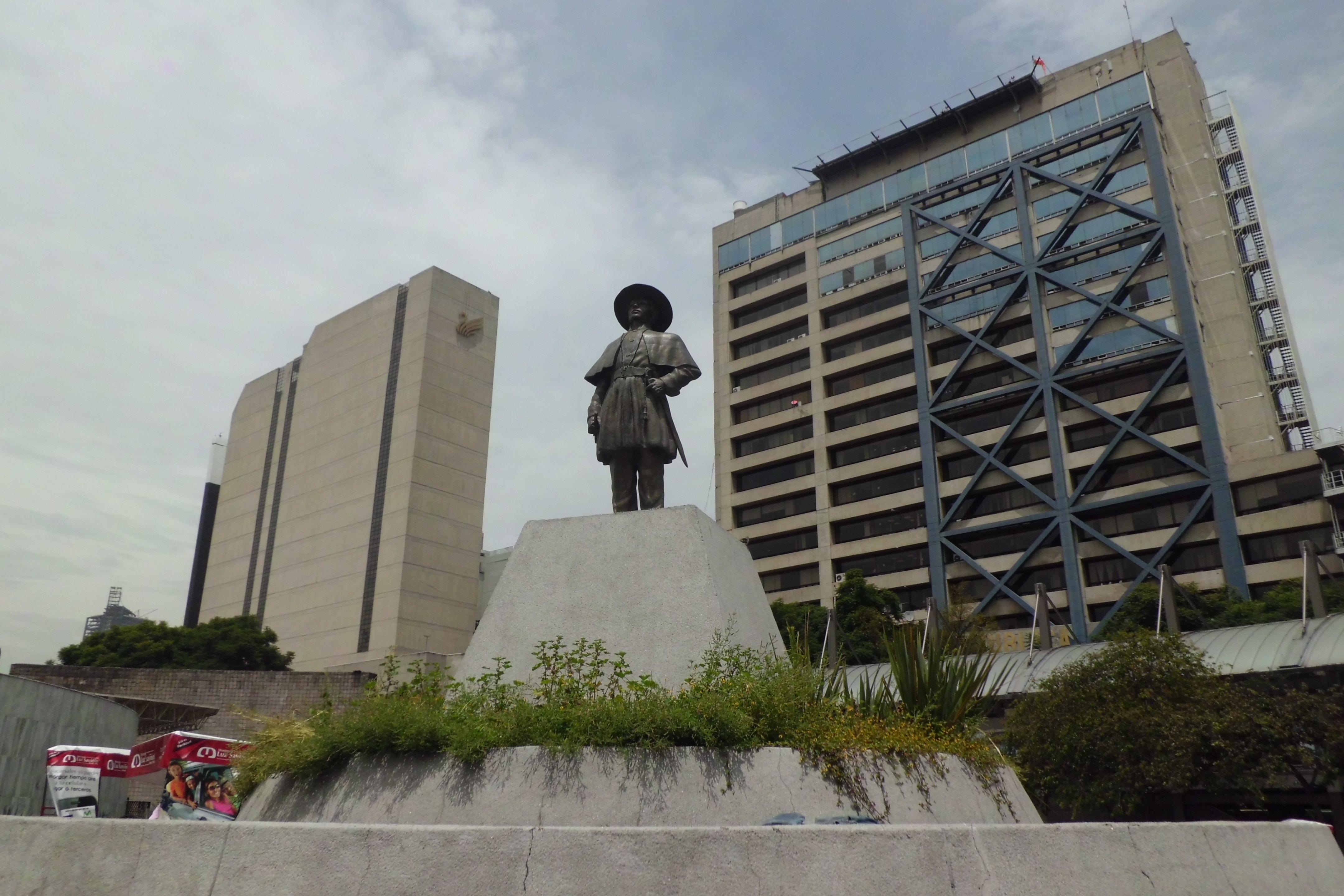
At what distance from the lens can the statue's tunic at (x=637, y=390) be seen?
11.4 m

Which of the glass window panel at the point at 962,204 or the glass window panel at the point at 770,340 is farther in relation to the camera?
the glass window panel at the point at 770,340

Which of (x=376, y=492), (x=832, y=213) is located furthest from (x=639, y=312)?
(x=832, y=213)

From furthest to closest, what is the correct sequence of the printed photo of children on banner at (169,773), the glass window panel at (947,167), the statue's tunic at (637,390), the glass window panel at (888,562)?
1. the glass window panel at (947,167)
2. the glass window panel at (888,562)
3. the printed photo of children on banner at (169,773)
4. the statue's tunic at (637,390)

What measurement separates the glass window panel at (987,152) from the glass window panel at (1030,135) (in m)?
0.46

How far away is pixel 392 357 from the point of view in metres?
77.6

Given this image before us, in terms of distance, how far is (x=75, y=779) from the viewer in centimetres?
1553

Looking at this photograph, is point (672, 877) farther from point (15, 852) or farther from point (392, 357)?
point (392, 357)

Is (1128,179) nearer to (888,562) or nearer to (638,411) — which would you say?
(888,562)

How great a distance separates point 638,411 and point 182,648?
60.2 meters

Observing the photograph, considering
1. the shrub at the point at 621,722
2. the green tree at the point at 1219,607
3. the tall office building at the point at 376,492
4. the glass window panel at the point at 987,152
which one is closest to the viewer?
the shrub at the point at 621,722

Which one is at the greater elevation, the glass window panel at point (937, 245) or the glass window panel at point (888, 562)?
the glass window panel at point (937, 245)

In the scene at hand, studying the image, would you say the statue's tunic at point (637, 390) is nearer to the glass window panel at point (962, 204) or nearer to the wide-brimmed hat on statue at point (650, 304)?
the wide-brimmed hat on statue at point (650, 304)

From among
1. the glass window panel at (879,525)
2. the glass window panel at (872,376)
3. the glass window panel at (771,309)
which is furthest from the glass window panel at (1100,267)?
the glass window panel at (771,309)

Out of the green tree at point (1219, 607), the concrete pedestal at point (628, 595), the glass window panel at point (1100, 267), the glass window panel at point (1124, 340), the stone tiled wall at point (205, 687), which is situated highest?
the glass window panel at point (1100, 267)
